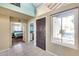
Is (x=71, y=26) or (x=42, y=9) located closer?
(x=71, y=26)

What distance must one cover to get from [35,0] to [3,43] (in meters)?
4.14

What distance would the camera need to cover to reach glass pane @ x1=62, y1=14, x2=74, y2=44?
3.14m

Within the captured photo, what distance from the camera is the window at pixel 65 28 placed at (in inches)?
115

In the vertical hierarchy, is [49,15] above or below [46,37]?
above

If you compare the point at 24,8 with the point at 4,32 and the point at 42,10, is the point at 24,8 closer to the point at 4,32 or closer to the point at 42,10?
the point at 42,10

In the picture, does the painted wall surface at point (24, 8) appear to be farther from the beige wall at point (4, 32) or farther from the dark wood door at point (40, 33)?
the beige wall at point (4, 32)

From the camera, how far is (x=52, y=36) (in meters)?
4.21

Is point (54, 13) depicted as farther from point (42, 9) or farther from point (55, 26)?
point (42, 9)

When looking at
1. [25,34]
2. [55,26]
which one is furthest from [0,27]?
[25,34]

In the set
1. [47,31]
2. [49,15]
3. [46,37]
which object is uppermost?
[49,15]

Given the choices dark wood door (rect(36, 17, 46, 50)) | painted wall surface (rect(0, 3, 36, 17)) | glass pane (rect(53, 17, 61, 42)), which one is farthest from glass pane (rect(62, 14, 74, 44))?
painted wall surface (rect(0, 3, 36, 17))

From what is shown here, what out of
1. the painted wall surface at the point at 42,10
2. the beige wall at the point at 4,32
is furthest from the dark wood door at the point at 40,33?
the beige wall at the point at 4,32

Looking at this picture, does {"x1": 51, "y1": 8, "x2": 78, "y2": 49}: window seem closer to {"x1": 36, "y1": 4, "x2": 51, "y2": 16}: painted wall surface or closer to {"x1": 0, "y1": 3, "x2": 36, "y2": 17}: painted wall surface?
{"x1": 36, "y1": 4, "x2": 51, "y2": 16}: painted wall surface

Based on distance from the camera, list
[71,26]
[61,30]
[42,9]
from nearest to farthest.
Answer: [71,26]
[61,30]
[42,9]
